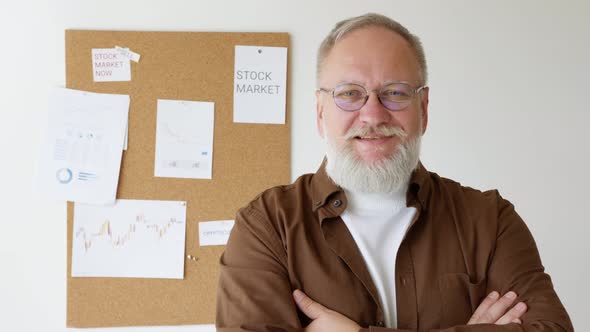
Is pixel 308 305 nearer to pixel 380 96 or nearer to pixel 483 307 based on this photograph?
pixel 483 307

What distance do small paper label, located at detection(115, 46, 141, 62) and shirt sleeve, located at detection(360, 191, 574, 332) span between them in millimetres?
1714

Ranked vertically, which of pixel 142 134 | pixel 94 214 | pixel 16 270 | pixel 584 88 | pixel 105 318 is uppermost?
pixel 584 88

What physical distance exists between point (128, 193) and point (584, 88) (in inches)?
85.2

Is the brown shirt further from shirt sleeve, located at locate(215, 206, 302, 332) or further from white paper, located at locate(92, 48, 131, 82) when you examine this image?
white paper, located at locate(92, 48, 131, 82)

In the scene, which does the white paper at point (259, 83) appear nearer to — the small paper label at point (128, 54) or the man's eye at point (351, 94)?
the small paper label at point (128, 54)

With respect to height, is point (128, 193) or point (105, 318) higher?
point (128, 193)

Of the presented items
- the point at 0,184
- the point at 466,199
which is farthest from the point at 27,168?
the point at 466,199

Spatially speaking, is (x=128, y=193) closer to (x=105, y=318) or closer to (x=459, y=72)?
(x=105, y=318)

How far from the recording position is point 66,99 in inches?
101

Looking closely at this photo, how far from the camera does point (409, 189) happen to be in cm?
159

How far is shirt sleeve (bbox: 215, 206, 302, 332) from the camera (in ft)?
4.52

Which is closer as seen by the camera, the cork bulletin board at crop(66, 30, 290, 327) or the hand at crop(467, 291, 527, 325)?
the hand at crop(467, 291, 527, 325)

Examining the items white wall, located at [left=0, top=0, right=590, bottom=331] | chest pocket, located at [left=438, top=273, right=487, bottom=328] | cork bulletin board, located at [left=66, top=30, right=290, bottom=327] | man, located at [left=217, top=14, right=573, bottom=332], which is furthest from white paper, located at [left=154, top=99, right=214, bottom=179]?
chest pocket, located at [left=438, top=273, right=487, bottom=328]

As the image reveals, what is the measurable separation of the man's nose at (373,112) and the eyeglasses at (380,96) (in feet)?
0.04
